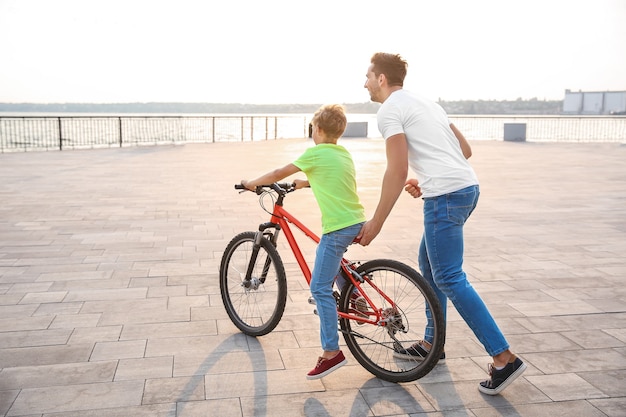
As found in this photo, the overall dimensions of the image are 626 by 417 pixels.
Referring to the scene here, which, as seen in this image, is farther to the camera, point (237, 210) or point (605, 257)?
point (237, 210)

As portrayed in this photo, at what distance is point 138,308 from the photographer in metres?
4.90

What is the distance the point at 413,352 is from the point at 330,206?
3.26 ft

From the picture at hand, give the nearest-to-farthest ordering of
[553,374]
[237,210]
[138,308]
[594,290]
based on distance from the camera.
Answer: [553,374], [138,308], [594,290], [237,210]

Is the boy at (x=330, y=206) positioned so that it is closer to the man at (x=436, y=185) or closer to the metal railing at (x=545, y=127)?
the man at (x=436, y=185)

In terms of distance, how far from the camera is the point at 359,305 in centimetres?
376

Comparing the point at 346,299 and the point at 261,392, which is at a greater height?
the point at 346,299

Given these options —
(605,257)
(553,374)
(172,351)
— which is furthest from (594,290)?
(172,351)

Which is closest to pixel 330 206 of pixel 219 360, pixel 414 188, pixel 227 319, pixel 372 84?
pixel 414 188

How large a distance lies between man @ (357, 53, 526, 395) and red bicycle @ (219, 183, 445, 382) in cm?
17

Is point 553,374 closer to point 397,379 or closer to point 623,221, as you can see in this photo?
point 397,379

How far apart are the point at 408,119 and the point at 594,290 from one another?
2.92 meters

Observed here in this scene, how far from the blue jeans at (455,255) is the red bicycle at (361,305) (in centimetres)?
13

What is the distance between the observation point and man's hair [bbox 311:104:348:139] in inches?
141

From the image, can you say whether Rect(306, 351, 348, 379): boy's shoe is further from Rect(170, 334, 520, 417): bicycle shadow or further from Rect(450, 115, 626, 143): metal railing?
Rect(450, 115, 626, 143): metal railing
